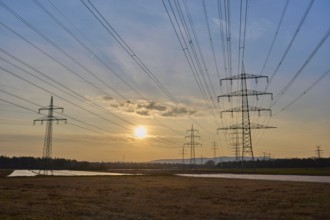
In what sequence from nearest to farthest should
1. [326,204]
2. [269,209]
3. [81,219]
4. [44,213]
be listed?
[81,219], [44,213], [269,209], [326,204]

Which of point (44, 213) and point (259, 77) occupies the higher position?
point (259, 77)

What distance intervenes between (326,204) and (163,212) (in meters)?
12.2

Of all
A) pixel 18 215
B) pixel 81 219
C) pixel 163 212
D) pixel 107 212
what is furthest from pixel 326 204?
pixel 18 215

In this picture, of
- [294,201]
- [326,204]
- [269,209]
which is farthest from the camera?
[294,201]

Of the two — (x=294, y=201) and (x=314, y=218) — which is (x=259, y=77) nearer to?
(x=294, y=201)

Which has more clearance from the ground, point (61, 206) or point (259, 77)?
point (259, 77)

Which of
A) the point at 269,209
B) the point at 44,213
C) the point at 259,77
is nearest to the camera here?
the point at 44,213

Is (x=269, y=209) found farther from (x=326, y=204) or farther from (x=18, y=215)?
(x=18, y=215)

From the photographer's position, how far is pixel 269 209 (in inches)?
1041

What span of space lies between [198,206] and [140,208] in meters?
4.09

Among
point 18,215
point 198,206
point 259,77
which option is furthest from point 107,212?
point 259,77

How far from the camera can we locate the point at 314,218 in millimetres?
22141

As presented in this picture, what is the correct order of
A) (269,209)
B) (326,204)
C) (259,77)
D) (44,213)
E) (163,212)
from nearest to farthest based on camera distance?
(44,213)
(163,212)
(269,209)
(326,204)
(259,77)

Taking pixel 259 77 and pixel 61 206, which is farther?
pixel 259 77
